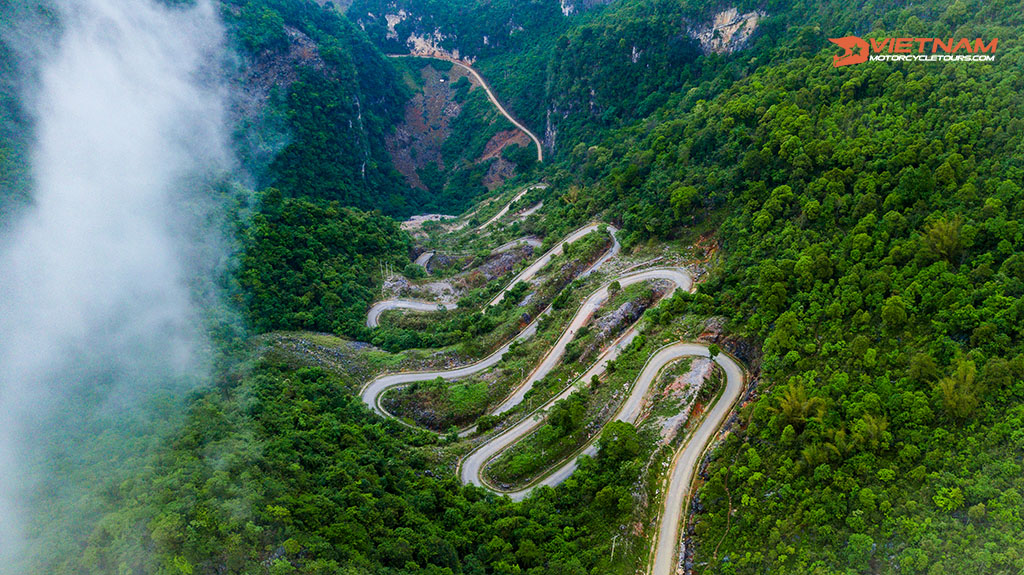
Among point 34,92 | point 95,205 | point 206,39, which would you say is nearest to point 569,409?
point 95,205

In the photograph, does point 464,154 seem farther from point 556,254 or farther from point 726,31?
point 556,254

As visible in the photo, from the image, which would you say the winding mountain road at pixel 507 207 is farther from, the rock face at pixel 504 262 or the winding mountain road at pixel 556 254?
the winding mountain road at pixel 556 254

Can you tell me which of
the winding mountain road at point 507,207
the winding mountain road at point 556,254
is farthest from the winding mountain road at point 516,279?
the winding mountain road at point 507,207

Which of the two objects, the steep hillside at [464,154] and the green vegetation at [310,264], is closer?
the green vegetation at [310,264]

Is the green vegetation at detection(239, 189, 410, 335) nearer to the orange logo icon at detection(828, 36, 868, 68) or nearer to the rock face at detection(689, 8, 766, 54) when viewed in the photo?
the rock face at detection(689, 8, 766, 54)

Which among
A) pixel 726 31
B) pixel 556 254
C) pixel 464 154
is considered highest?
pixel 464 154
